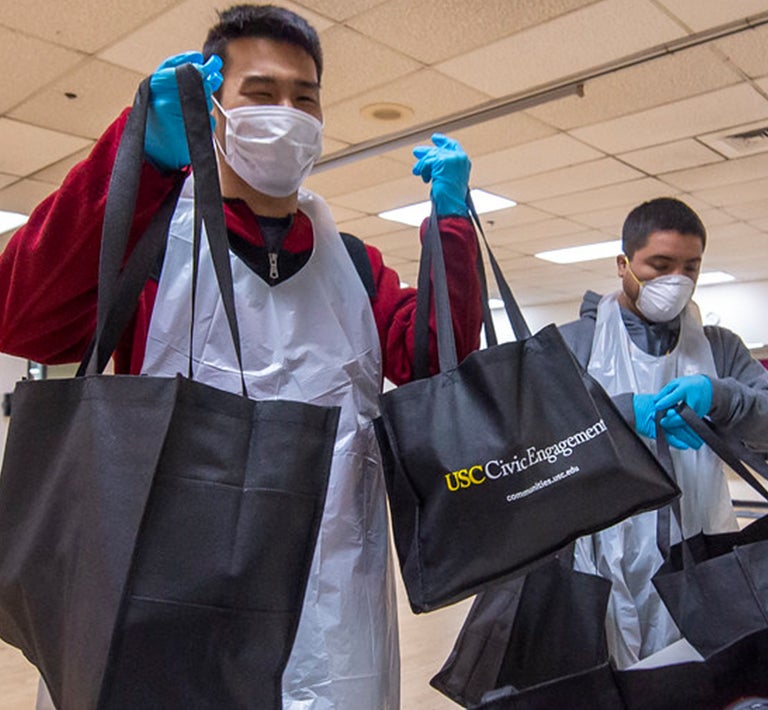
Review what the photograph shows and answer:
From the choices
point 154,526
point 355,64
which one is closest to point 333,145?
point 355,64

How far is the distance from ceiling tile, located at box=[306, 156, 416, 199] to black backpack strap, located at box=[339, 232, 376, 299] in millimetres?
3360

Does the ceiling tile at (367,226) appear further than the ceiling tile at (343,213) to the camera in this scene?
Yes

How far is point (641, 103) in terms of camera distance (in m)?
3.74

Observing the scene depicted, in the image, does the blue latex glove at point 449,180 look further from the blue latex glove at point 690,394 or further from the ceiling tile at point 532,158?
the ceiling tile at point 532,158

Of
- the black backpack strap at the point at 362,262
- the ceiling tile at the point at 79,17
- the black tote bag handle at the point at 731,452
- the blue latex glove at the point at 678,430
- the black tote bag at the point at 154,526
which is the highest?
the ceiling tile at the point at 79,17

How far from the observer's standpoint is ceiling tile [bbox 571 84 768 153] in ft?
12.3

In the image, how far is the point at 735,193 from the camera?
17.8 feet

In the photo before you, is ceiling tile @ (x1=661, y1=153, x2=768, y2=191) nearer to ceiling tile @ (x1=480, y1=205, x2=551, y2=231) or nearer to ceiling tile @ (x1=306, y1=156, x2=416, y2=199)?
ceiling tile @ (x1=480, y1=205, x2=551, y2=231)

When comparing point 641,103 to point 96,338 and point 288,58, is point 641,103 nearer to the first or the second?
point 288,58

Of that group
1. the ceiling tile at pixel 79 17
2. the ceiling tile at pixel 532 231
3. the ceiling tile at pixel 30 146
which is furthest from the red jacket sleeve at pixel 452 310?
the ceiling tile at pixel 532 231

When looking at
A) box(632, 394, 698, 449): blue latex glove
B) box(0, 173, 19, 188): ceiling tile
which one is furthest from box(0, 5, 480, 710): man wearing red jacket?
box(0, 173, 19, 188): ceiling tile

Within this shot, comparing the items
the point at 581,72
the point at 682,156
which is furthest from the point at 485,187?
the point at 581,72

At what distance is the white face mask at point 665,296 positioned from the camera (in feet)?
5.44

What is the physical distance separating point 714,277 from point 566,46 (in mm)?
6827
